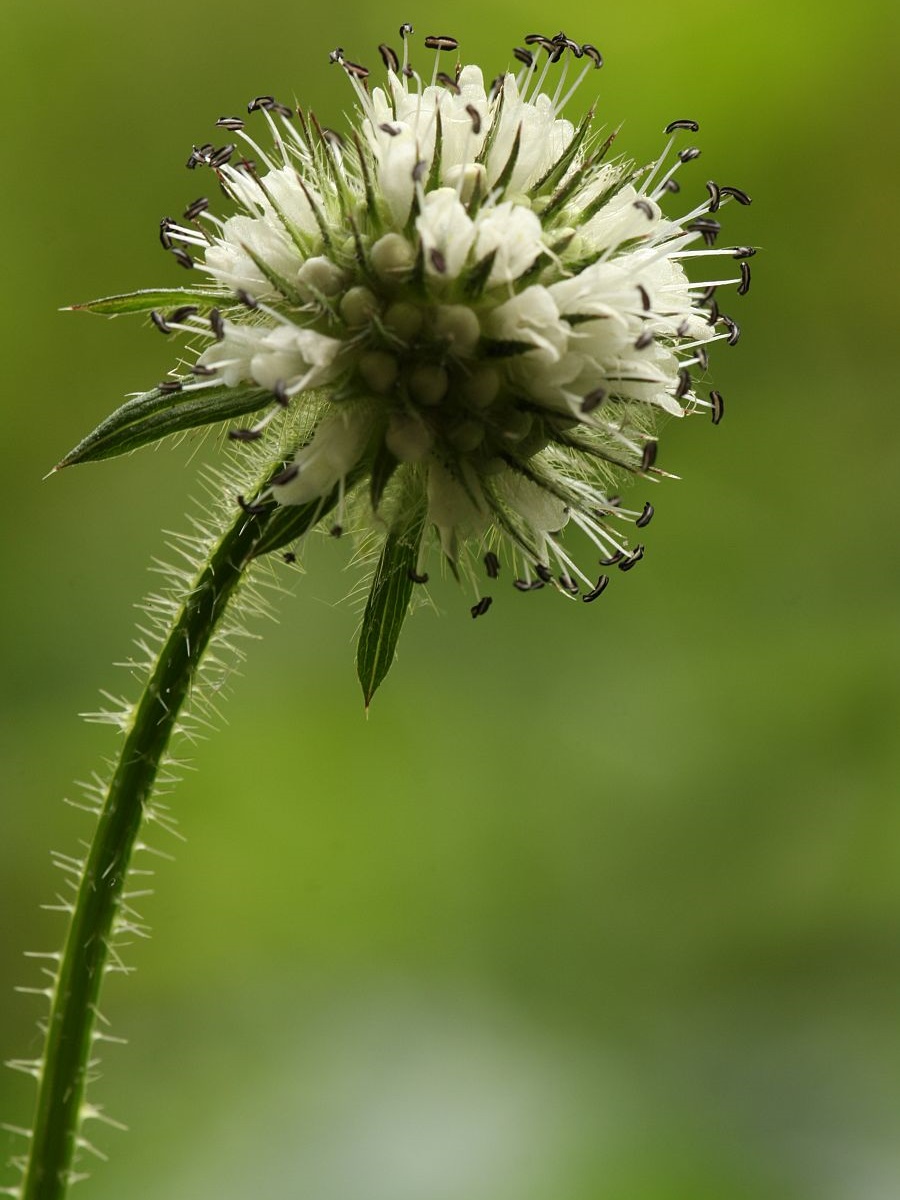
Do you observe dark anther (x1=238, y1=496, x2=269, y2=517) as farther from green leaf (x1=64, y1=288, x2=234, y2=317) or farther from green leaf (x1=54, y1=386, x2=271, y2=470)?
green leaf (x1=64, y1=288, x2=234, y2=317)

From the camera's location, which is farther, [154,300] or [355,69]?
[355,69]

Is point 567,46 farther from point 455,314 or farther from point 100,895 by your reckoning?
point 100,895

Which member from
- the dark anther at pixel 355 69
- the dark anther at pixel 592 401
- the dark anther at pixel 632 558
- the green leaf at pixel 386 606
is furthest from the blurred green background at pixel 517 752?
the dark anther at pixel 355 69

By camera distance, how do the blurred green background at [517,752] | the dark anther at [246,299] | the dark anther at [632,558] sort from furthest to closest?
the blurred green background at [517,752] → the dark anther at [632,558] → the dark anther at [246,299]

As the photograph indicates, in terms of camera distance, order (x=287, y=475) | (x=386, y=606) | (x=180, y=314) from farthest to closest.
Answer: (x=386, y=606)
(x=180, y=314)
(x=287, y=475)

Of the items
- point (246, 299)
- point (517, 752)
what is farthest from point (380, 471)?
point (517, 752)

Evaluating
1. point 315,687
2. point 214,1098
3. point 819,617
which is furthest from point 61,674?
point 819,617

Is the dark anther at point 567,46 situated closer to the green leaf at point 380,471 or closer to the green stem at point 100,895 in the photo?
the green leaf at point 380,471
